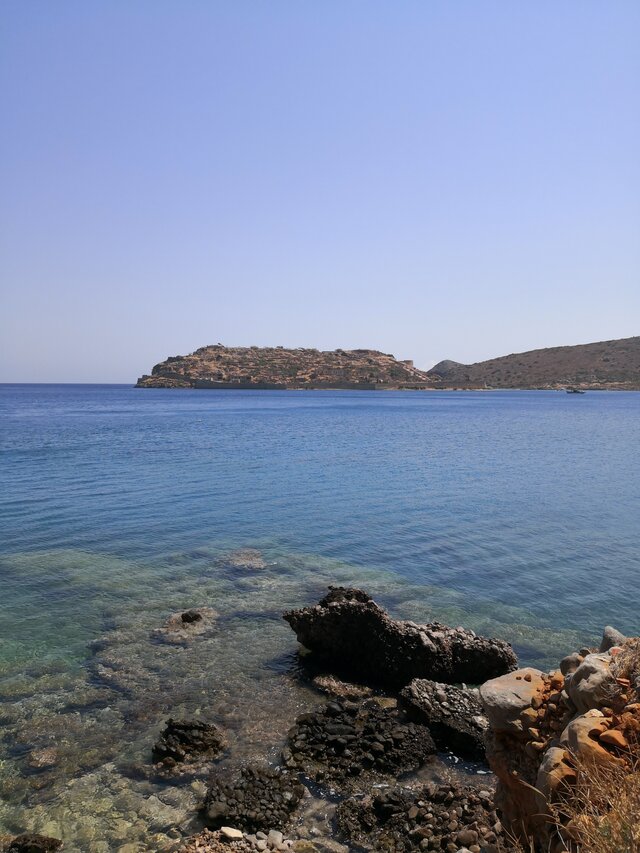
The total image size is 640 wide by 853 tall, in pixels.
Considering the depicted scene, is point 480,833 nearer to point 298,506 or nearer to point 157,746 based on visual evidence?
point 157,746

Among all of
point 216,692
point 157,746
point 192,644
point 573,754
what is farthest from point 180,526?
point 573,754

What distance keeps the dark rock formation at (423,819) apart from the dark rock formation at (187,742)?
2.64m

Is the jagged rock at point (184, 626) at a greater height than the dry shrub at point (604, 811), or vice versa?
the dry shrub at point (604, 811)

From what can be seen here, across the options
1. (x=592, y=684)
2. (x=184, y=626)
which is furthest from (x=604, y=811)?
(x=184, y=626)

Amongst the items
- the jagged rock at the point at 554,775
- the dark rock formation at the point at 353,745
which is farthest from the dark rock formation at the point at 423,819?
the jagged rock at the point at 554,775

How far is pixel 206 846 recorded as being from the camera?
7.99 m

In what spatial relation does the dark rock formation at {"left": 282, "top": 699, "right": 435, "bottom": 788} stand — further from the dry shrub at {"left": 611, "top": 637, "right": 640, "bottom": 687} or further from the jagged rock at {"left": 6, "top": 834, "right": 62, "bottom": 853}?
the dry shrub at {"left": 611, "top": 637, "right": 640, "bottom": 687}

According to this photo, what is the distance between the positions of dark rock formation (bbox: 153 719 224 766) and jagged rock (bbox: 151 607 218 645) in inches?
163

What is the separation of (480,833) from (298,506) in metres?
23.2

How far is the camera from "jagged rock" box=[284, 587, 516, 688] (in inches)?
512

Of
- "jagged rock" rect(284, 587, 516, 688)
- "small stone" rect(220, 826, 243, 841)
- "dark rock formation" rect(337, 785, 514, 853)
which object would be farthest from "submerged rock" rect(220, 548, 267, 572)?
"small stone" rect(220, 826, 243, 841)

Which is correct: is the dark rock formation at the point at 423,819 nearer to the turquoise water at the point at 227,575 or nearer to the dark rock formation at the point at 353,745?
the dark rock formation at the point at 353,745

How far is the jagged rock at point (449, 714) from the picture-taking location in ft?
34.6

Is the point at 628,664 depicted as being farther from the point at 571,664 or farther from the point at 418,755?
the point at 418,755
